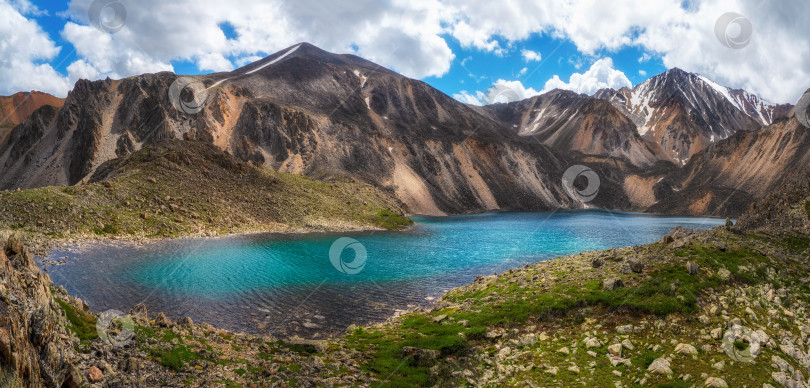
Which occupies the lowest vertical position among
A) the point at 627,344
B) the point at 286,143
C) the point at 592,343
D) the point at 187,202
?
the point at 627,344

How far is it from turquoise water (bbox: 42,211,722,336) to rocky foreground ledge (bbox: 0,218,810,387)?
7656mm

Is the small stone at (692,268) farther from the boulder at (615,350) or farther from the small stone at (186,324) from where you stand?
the small stone at (186,324)

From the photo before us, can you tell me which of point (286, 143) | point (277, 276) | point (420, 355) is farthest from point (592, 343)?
point (286, 143)

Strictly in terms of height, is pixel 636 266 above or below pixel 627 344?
above

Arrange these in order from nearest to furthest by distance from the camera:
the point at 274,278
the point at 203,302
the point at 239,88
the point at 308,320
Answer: the point at 308,320 < the point at 203,302 < the point at 274,278 < the point at 239,88

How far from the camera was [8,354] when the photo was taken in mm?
8453

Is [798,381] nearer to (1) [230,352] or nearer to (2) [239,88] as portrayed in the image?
(1) [230,352]

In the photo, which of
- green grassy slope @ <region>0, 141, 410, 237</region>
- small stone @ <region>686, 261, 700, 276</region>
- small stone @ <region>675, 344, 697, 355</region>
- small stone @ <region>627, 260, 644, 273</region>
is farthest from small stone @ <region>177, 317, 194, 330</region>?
green grassy slope @ <region>0, 141, 410, 237</region>

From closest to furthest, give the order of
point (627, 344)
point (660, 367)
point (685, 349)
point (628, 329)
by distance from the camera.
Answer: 1. point (660, 367)
2. point (685, 349)
3. point (627, 344)
4. point (628, 329)

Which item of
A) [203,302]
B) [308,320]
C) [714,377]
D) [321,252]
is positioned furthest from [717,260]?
[321,252]

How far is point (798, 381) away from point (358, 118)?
188m

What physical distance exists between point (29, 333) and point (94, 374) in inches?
87.7

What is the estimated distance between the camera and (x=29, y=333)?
994 centimetres

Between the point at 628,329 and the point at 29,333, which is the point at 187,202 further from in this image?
the point at 628,329
